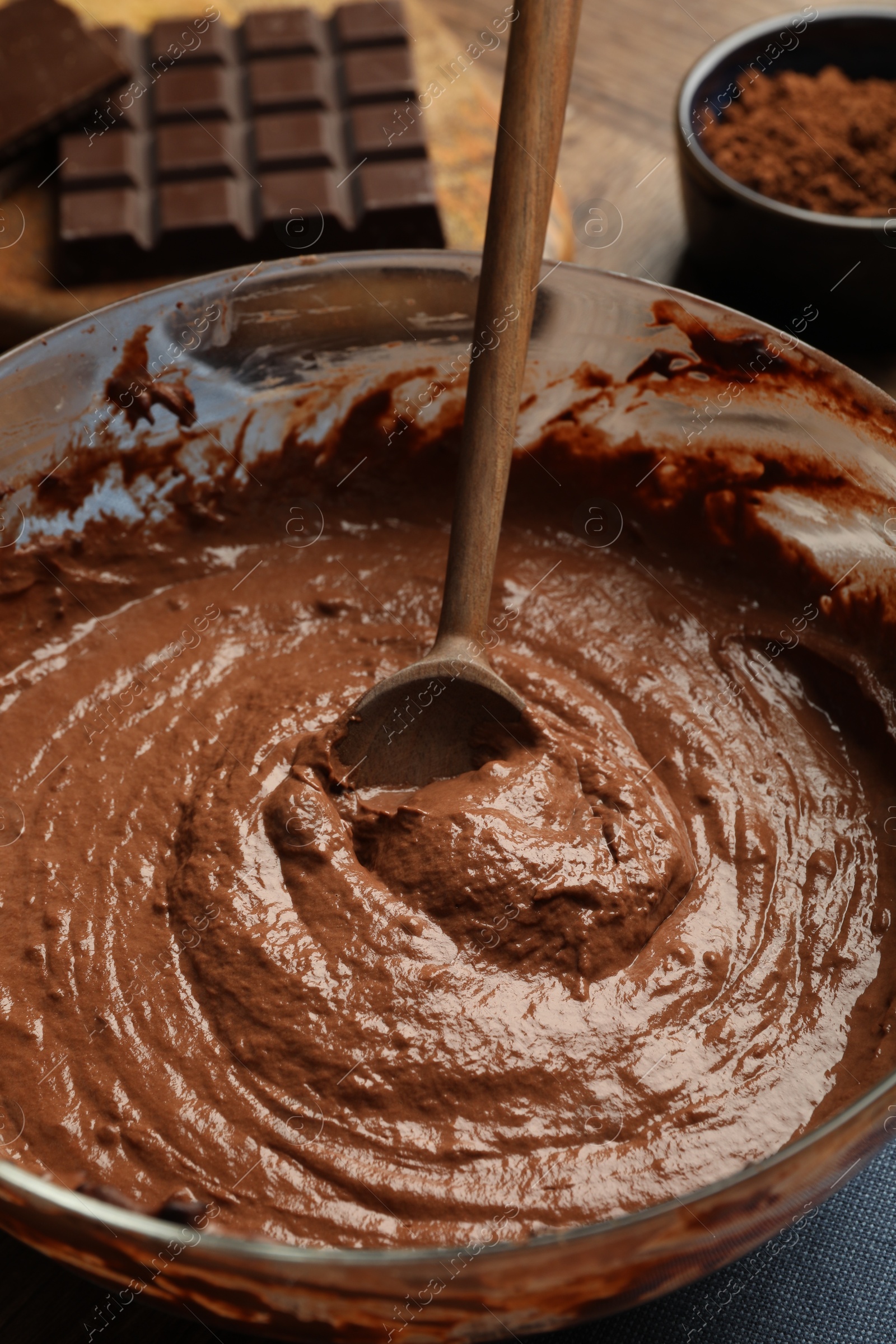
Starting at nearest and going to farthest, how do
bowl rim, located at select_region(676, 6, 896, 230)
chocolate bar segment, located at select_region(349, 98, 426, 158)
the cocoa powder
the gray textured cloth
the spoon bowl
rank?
1. the gray textured cloth
2. the spoon bowl
3. bowl rim, located at select_region(676, 6, 896, 230)
4. the cocoa powder
5. chocolate bar segment, located at select_region(349, 98, 426, 158)

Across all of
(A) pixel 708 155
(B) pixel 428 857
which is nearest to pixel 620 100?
(A) pixel 708 155

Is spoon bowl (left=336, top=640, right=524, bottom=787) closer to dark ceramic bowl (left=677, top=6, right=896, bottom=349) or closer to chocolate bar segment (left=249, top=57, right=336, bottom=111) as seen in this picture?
dark ceramic bowl (left=677, top=6, right=896, bottom=349)

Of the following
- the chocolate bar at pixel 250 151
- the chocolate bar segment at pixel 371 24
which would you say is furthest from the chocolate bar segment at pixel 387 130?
the chocolate bar segment at pixel 371 24

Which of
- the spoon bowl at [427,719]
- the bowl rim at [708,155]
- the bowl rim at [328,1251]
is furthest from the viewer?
the bowl rim at [708,155]

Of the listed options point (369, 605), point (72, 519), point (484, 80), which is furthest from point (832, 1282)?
point (484, 80)

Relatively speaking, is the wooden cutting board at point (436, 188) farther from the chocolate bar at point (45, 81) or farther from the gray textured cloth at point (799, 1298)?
the gray textured cloth at point (799, 1298)

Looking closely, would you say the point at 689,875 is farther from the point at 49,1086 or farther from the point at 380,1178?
the point at 49,1086

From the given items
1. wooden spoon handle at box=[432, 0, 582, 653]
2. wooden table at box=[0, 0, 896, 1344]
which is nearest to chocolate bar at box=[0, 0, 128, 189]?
wooden table at box=[0, 0, 896, 1344]
